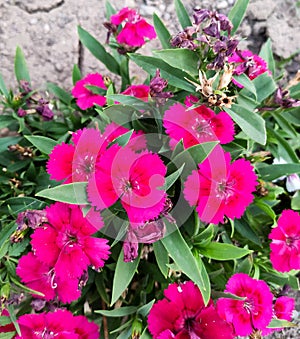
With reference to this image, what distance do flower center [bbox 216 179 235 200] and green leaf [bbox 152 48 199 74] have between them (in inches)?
12.2

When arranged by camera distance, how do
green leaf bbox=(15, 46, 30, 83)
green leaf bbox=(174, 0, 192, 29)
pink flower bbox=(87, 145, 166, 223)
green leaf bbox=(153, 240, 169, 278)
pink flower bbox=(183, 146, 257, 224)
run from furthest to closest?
green leaf bbox=(15, 46, 30, 83)
green leaf bbox=(174, 0, 192, 29)
green leaf bbox=(153, 240, 169, 278)
pink flower bbox=(183, 146, 257, 224)
pink flower bbox=(87, 145, 166, 223)

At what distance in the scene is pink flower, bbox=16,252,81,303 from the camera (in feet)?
4.09

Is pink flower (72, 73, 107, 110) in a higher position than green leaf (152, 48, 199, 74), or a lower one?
lower

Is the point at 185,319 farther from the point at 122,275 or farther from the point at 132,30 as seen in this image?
the point at 132,30

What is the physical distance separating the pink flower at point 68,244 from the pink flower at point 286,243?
48 centimetres

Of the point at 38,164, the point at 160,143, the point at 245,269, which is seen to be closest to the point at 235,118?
the point at 160,143

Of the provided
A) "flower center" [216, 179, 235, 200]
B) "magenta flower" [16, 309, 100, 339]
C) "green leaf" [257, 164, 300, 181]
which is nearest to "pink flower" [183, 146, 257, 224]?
"flower center" [216, 179, 235, 200]

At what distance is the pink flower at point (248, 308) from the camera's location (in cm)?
123

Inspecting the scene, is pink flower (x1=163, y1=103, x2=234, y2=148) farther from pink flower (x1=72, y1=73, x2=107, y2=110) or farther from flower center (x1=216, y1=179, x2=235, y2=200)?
pink flower (x1=72, y1=73, x2=107, y2=110)

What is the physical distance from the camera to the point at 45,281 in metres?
1.27

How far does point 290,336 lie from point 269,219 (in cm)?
49

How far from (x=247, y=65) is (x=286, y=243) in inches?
19.5

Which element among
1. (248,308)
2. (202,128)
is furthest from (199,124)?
(248,308)

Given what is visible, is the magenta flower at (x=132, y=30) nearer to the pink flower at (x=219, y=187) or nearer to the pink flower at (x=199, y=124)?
the pink flower at (x=199, y=124)
